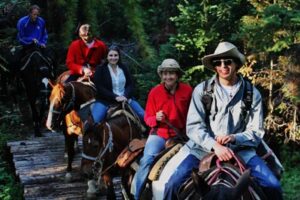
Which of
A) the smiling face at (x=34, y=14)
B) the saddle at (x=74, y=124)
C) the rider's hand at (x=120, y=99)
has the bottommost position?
the saddle at (x=74, y=124)

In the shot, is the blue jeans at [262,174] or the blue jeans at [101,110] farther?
the blue jeans at [101,110]

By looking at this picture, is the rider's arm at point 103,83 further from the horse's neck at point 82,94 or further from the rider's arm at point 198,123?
the rider's arm at point 198,123

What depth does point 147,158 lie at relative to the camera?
6.03m

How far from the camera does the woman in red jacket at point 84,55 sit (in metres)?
9.46

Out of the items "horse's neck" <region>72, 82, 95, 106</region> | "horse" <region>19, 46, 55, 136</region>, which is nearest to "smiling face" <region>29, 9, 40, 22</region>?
"horse" <region>19, 46, 55, 136</region>

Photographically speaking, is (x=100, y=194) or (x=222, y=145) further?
(x=100, y=194)

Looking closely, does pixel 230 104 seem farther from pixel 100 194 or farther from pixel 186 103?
pixel 100 194

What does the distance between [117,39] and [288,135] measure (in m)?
6.77

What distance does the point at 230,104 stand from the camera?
5062 mm

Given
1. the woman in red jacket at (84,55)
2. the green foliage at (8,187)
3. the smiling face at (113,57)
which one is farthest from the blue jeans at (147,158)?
the green foliage at (8,187)

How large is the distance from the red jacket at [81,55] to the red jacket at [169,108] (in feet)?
11.0

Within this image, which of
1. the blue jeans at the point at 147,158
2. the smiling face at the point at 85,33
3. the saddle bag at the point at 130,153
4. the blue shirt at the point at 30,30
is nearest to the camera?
the blue jeans at the point at 147,158

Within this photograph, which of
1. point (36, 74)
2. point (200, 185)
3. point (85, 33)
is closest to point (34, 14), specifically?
point (36, 74)

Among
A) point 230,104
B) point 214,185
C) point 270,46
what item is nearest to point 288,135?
point 270,46
